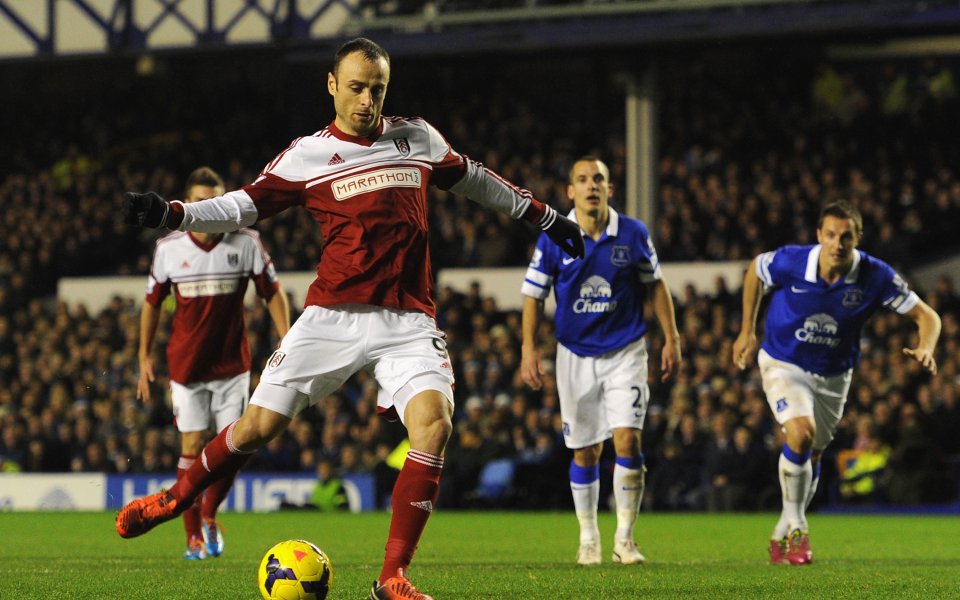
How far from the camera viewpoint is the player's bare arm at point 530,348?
977 centimetres

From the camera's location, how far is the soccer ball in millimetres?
6562

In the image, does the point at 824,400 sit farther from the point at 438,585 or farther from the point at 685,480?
the point at 685,480

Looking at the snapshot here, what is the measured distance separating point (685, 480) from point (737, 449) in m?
0.99

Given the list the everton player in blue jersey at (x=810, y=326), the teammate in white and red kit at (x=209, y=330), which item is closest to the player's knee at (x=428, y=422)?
the everton player in blue jersey at (x=810, y=326)

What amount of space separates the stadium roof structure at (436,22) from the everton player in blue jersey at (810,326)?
1202 cm

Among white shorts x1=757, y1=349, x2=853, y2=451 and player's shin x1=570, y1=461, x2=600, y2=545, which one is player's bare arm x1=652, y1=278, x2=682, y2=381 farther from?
player's shin x1=570, y1=461, x2=600, y2=545

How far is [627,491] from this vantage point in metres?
9.89

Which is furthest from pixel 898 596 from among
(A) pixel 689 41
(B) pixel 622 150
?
(B) pixel 622 150

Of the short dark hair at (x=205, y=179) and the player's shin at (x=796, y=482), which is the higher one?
the short dark hair at (x=205, y=179)

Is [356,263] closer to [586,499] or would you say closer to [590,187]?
[590,187]

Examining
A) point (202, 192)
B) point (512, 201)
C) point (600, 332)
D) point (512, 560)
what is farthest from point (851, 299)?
point (202, 192)

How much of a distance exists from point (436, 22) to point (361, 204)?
1658 centimetres

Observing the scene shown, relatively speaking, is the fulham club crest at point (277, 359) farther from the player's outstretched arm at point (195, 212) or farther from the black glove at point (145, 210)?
the black glove at point (145, 210)

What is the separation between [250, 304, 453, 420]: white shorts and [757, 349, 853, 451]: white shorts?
3.76 meters
